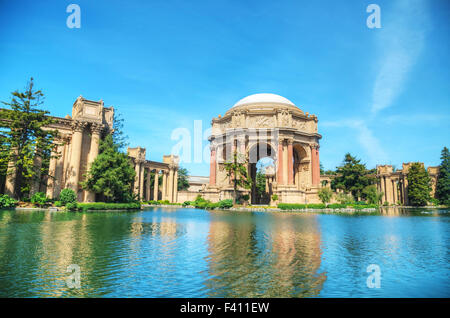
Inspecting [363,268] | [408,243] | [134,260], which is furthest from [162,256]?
[408,243]

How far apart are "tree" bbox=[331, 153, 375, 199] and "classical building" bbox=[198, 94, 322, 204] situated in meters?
12.8

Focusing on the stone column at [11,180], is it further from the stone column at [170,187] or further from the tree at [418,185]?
the tree at [418,185]

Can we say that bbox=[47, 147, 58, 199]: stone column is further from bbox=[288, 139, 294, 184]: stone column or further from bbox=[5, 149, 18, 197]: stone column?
bbox=[288, 139, 294, 184]: stone column

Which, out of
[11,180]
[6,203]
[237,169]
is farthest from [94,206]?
[237,169]

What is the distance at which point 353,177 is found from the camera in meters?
61.4

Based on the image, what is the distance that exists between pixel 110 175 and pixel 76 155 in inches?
221

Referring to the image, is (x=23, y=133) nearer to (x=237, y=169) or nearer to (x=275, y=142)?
(x=237, y=169)

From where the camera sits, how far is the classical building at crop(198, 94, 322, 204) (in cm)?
4834

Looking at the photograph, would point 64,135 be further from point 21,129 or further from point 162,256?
point 162,256

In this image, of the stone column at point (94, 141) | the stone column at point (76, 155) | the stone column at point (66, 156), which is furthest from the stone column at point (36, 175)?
the stone column at point (94, 141)

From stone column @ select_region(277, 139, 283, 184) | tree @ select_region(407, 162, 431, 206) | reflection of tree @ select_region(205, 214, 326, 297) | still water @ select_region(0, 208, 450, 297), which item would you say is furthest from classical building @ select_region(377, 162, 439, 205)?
reflection of tree @ select_region(205, 214, 326, 297)

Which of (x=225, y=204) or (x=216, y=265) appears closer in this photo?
(x=216, y=265)
